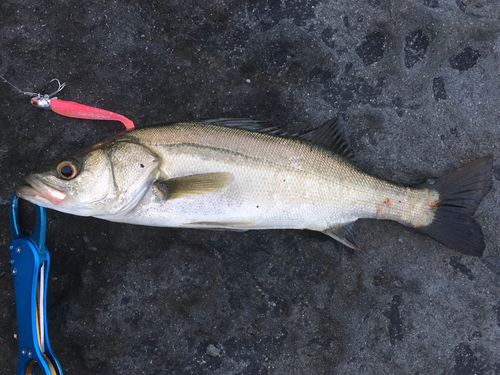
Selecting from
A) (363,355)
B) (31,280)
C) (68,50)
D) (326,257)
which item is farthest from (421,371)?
(68,50)

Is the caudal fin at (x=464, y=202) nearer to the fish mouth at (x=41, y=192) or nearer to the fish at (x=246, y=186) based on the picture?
the fish at (x=246, y=186)

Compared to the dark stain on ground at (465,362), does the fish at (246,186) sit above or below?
above

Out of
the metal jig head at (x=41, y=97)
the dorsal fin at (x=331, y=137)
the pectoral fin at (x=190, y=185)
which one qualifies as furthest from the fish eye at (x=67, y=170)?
the dorsal fin at (x=331, y=137)

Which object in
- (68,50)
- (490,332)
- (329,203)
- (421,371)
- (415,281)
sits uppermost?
(68,50)

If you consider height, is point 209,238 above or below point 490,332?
above

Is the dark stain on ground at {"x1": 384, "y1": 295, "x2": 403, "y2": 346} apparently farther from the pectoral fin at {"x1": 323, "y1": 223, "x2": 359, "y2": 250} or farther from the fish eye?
the fish eye

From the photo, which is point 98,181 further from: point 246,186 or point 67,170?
point 246,186

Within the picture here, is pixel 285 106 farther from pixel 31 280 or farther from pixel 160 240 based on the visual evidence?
pixel 31 280
